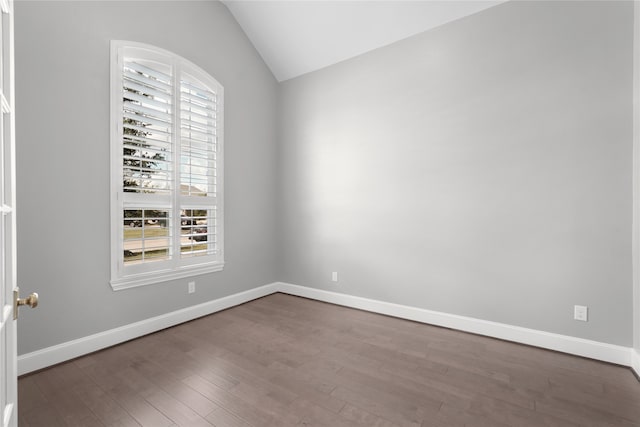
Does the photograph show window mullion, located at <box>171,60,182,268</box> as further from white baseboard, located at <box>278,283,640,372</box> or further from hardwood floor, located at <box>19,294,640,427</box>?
white baseboard, located at <box>278,283,640,372</box>

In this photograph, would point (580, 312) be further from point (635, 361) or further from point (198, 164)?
→ point (198, 164)

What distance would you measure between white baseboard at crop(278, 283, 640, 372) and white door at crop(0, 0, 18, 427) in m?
2.91

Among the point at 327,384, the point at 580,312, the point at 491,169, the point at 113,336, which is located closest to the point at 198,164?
the point at 113,336

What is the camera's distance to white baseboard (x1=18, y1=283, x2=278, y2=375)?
215cm

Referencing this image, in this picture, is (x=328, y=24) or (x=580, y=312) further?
(x=328, y=24)

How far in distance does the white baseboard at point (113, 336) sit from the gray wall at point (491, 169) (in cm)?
129

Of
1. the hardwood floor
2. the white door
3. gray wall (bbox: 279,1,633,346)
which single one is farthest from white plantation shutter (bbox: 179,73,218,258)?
the white door

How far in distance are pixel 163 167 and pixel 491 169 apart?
10.0 feet

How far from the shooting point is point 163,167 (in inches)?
114

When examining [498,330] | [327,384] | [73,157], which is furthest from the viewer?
[498,330]

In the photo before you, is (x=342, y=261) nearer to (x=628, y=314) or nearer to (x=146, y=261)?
(x=146, y=261)

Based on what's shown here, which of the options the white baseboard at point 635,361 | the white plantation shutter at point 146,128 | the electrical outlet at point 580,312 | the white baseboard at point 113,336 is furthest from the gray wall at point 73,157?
the white baseboard at point 635,361

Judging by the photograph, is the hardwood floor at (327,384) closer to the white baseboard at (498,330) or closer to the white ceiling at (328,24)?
the white baseboard at (498,330)

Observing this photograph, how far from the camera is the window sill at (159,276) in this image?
2596 millimetres
